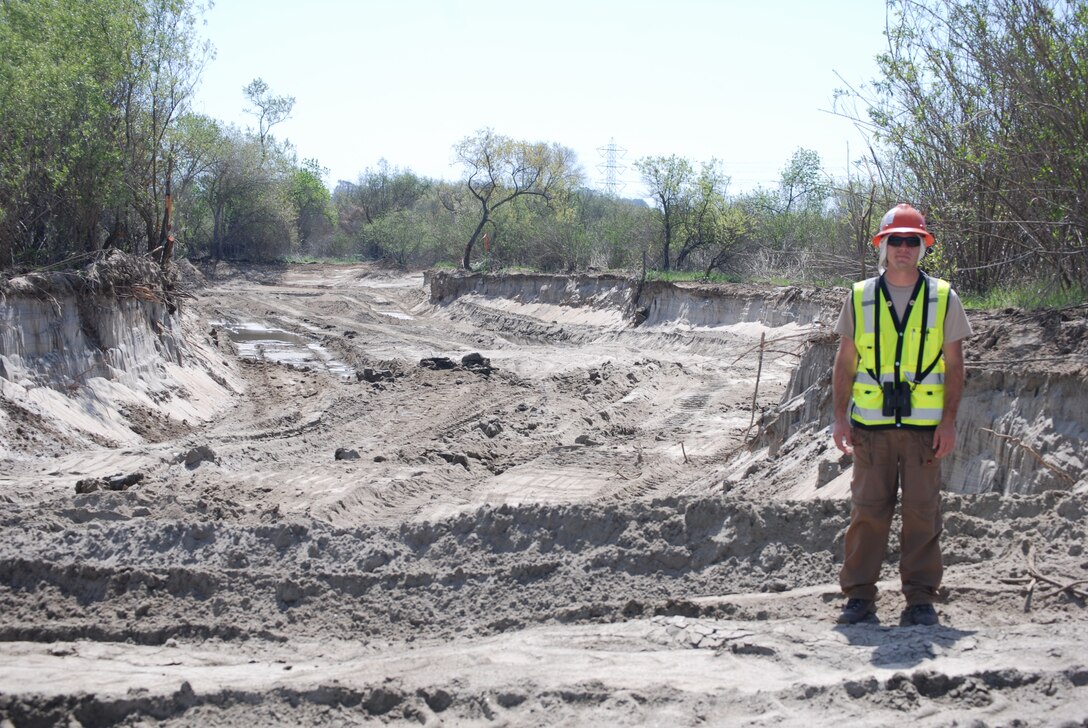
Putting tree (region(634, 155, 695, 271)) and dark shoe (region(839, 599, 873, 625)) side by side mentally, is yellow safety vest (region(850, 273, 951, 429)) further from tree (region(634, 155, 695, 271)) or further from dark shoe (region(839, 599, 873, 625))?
tree (region(634, 155, 695, 271))

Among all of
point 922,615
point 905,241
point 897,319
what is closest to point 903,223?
point 905,241

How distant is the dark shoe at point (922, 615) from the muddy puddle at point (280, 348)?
650 inches

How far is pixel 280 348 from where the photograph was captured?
25031 millimetres

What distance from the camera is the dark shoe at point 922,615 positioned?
15.8ft

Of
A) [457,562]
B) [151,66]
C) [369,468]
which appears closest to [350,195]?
[151,66]

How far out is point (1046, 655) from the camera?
4.27 m

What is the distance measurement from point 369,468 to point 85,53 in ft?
31.1

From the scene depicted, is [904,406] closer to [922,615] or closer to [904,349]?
[904,349]

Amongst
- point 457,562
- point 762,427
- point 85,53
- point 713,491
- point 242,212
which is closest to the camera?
point 457,562

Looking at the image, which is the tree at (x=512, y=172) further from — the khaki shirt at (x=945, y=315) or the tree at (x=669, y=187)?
the khaki shirt at (x=945, y=315)

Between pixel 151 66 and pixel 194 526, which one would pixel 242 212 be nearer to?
pixel 151 66

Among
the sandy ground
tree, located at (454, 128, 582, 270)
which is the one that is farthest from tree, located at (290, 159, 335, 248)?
the sandy ground

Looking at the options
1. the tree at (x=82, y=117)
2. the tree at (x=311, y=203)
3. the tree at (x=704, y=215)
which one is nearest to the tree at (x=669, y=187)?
the tree at (x=704, y=215)

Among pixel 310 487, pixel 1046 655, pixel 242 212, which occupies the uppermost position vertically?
pixel 242 212
